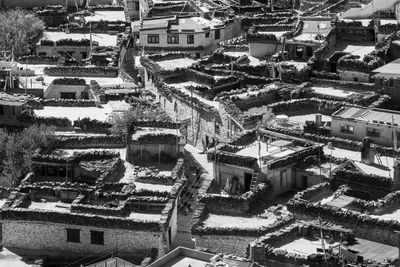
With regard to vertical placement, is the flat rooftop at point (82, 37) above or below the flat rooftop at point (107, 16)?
below

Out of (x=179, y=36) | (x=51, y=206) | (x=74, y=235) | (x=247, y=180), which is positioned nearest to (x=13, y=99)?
(x=51, y=206)

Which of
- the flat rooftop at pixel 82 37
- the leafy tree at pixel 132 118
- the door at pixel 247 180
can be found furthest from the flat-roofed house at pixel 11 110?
the flat rooftop at pixel 82 37

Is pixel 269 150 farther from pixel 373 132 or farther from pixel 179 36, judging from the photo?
pixel 179 36

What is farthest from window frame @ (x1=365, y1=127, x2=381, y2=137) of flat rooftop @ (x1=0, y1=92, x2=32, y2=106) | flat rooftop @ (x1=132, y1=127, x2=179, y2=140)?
flat rooftop @ (x1=0, y1=92, x2=32, y2=106)

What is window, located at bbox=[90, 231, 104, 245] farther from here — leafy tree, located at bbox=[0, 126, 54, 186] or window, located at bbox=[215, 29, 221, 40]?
window, located at bbox=[215, 29, 221, 40]

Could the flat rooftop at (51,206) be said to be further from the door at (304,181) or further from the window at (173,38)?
the window at (173,38)
